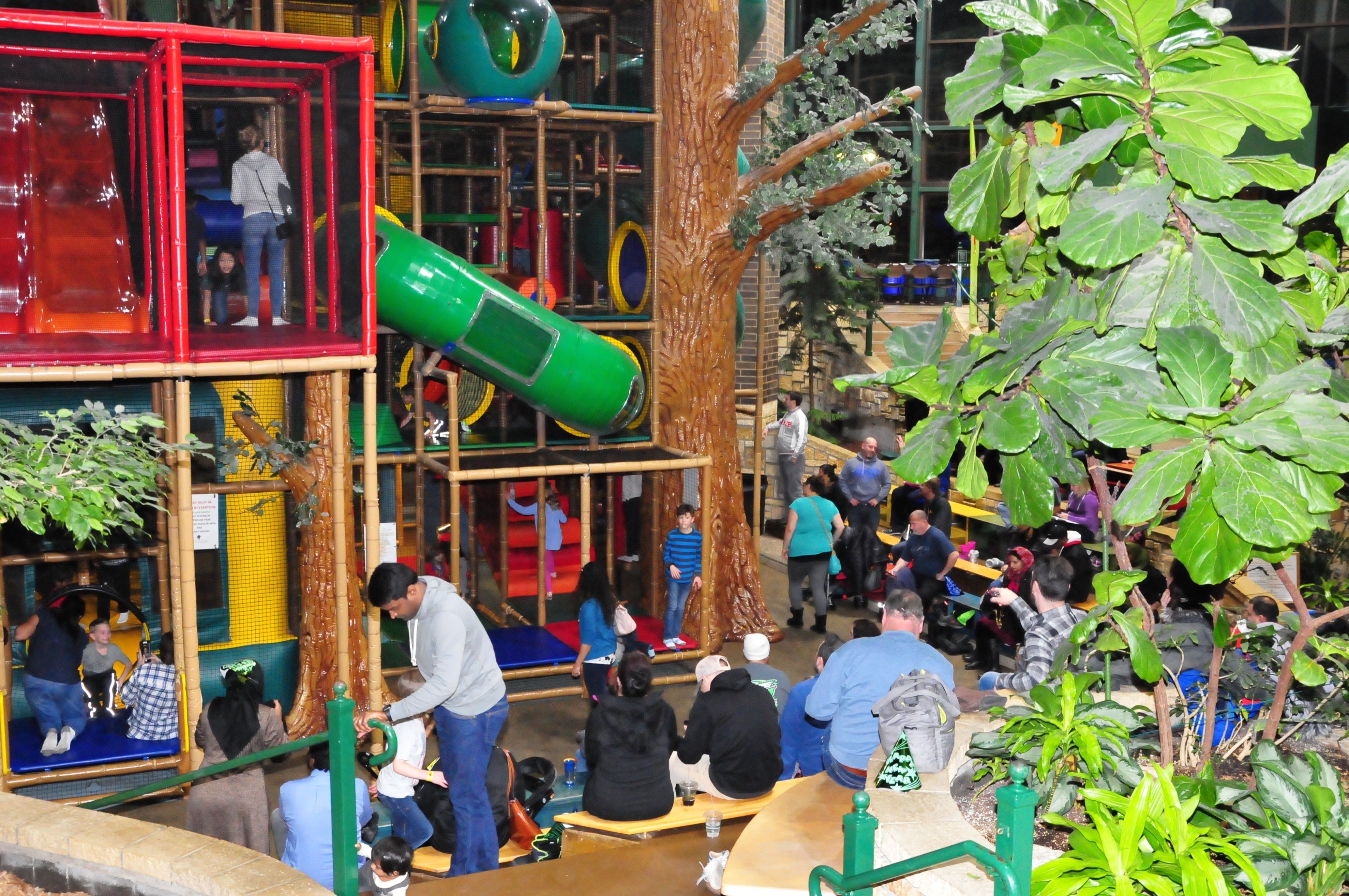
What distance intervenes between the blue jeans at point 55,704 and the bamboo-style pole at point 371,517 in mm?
1523

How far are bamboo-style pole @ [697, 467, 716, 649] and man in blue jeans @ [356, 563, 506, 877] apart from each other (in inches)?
133

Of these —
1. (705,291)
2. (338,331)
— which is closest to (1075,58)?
(338,331)

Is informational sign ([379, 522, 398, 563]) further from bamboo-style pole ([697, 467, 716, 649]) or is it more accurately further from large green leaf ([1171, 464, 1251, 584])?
large green leaf ([1171, 464, 1251, 584])

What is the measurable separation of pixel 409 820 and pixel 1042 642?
2850mm

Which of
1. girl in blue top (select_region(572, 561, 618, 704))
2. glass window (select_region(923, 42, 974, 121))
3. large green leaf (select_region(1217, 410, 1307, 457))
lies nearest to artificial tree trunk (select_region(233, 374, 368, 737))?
girl in blue top (select_region(572, 561, 618, 704))

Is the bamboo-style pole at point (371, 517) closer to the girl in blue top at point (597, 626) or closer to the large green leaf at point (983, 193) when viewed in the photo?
the girl in blue top at point (597, 626)

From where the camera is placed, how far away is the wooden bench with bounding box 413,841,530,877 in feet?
17.6

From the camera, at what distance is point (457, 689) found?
5.24m

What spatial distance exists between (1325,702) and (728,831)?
97.2 inches

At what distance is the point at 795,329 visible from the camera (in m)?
17.3

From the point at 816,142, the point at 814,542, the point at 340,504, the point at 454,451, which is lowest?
the point at 814,542

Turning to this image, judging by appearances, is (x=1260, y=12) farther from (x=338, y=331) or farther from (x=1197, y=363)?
(x=1197, y=363)

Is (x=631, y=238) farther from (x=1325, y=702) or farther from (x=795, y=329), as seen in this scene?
(x=795, y=329)

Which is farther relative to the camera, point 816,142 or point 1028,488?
point 816,142
